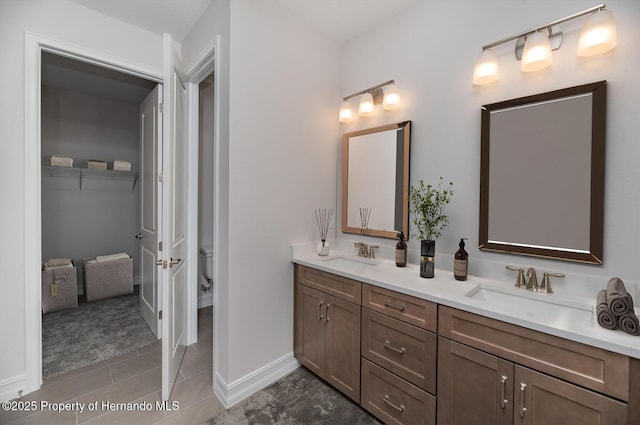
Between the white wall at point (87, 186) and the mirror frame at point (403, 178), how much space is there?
361cm

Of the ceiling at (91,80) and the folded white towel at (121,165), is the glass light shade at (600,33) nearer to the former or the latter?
the ceiling at (91,80)

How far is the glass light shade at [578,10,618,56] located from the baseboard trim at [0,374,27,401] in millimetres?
3853

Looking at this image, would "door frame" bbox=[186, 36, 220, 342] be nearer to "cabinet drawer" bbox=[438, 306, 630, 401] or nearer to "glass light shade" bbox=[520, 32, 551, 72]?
"cabinet drawer" bbox=[438, 306, 630, 401]

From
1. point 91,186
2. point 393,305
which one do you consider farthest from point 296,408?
point 91,186

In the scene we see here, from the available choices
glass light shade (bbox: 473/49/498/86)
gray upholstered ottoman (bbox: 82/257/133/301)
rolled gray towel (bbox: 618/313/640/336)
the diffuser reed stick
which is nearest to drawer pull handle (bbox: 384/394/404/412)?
rolled gray towel (bbox: 618/313/640/336)

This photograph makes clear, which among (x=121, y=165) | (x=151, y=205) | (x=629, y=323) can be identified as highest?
(x=121, y=165)

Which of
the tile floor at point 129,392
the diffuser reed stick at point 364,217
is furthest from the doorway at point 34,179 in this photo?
the diffuser reed stick at point 364,217

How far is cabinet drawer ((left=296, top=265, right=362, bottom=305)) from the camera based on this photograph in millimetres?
1799

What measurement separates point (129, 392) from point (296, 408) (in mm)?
1191

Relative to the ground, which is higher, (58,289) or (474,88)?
(474,88)

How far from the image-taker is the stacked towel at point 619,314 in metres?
1.00

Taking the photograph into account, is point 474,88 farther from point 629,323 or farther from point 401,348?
point 401,348

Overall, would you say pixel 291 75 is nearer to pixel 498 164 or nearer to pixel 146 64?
pixel 146 64

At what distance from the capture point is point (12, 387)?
1.85 meters
